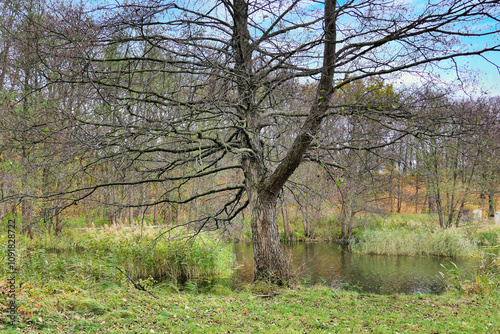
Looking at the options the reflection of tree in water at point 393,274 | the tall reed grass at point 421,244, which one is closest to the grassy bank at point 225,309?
the reflection of tree in water at point 393,274

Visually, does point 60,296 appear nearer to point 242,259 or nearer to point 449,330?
point 449,330

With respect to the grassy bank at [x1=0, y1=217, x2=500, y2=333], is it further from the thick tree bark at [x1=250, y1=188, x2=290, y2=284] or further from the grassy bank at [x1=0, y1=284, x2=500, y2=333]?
the thick tree bark at [x1=250, y1=188, x2=290, y2=284]

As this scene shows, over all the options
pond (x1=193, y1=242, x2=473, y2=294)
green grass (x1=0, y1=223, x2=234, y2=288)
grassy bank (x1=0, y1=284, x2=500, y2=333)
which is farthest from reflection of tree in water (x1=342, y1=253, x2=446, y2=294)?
green grass (x1=0, y1=223, x2=234, y2=288)

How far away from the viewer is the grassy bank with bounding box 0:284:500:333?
3.46 meters

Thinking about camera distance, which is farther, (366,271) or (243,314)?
(366,271)

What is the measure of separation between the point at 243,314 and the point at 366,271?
827 cm

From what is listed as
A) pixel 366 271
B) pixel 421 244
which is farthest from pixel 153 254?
pixel 421 244

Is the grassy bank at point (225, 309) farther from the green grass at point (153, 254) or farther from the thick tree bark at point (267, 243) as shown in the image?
the green grass at point (153, 254)

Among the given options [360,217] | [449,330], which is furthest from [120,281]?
[360,217]

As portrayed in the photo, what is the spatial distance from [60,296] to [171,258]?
209 inches

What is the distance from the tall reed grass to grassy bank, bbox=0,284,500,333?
360 inches

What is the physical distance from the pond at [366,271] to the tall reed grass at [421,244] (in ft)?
1.95

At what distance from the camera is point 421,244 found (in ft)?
45.9

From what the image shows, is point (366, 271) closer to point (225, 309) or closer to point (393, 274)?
point (393, 274)
